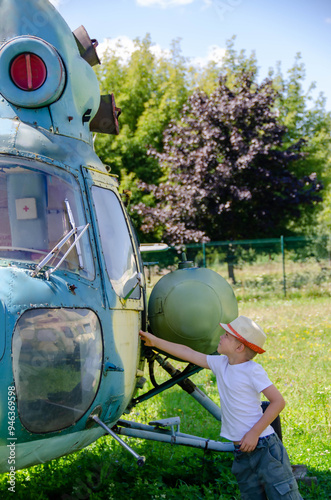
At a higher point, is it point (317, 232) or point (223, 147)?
point (223, 147)

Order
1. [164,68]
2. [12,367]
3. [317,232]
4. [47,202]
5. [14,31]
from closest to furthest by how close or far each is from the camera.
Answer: [12,367]
[47,202]
[14,31]
[317,232]
[164,68]

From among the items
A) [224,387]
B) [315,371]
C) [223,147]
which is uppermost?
[223,147]

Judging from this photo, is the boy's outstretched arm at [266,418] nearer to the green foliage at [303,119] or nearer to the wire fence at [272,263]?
the wire fence at [272,263]

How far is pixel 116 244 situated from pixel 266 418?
1.48 meters

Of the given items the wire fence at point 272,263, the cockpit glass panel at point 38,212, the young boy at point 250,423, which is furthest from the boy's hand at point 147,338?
the wire fence at point 272,263

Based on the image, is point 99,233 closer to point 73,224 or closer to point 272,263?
point 73,224

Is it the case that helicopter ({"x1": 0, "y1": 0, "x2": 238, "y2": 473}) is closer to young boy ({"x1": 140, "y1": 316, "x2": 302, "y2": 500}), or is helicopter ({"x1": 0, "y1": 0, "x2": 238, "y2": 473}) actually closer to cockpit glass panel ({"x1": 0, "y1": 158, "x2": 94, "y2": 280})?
cockpit glass panel ({"x1": 0, "y1": 158, "x2": 94, "y2": 280})

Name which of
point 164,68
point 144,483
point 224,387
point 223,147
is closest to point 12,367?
point 224,387

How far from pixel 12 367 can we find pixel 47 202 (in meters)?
1.10

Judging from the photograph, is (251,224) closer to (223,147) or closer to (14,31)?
(223,147)

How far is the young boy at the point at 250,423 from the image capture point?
3119 millimetres

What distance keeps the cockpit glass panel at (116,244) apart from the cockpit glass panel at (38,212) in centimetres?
25

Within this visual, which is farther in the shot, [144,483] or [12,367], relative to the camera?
[144,483]

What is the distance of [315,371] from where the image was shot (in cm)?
732
